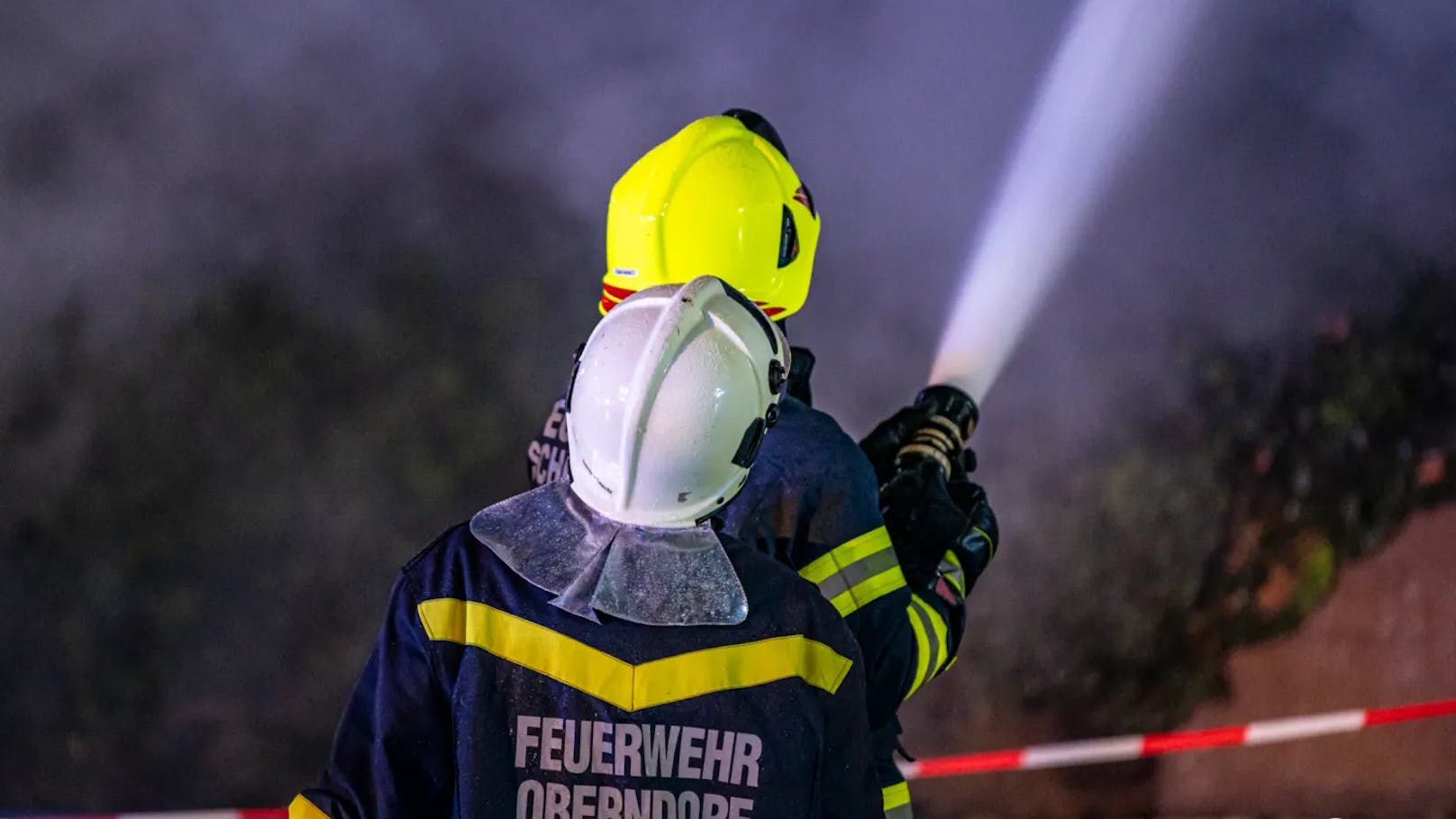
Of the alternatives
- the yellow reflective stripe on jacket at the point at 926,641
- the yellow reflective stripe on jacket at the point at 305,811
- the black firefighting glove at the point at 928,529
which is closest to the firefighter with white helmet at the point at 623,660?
the yellow reflective stripe on jacket at the point at 305,811

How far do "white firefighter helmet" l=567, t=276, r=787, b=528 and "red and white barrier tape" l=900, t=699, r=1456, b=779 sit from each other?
327cm

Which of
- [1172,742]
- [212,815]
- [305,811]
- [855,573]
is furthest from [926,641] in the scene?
[212,815]

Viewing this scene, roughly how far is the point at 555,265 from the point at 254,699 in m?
1.84

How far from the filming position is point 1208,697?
196 inches

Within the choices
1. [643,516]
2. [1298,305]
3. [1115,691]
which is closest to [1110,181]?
[1298,305]

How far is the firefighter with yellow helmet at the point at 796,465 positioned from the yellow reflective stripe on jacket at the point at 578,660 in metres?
0.49

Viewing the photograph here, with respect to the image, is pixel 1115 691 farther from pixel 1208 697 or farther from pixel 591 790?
pixel 591 790

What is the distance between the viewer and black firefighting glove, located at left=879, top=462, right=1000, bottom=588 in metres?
2.38

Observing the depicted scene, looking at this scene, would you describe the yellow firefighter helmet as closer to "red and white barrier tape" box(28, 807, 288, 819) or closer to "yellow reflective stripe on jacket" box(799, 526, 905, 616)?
"yellow reflective stripe on jacket" box(799, 526, 905, 616)

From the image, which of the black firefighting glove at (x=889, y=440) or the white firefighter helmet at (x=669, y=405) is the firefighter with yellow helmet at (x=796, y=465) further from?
the white firefighter helmet at (x=669, y=405)

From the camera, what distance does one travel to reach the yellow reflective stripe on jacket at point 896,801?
2395 millimetres

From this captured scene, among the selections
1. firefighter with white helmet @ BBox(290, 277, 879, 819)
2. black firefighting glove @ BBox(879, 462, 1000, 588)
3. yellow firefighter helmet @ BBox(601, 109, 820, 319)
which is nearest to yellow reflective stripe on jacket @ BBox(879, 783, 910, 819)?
black firefighting glove @ BBox(879, 462, 1000, 588)

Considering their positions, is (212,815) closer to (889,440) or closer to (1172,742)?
(889,440)

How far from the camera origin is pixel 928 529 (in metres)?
2.38
